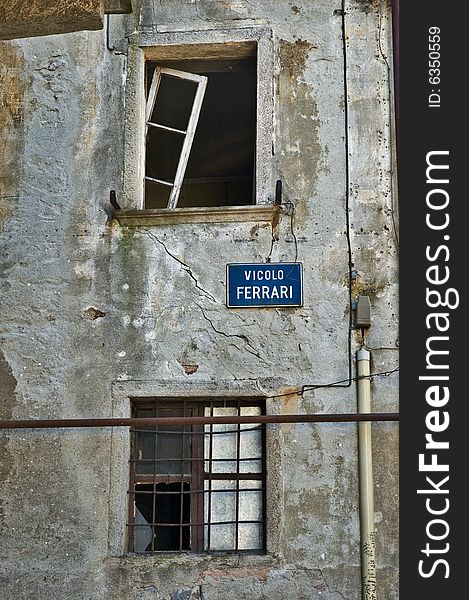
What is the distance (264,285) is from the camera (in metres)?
8.12

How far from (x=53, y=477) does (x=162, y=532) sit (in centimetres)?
95

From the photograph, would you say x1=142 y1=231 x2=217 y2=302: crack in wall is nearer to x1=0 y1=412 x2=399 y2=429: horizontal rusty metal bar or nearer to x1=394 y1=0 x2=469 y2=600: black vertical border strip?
x1=0 y1=412 x2=399 y2=429: horizontal rusty metal bar

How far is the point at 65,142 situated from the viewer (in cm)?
866

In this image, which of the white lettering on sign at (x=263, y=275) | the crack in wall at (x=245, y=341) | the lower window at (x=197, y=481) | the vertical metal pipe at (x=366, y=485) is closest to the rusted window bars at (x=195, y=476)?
the lower window at (x=197, y=481)

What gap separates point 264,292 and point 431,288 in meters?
1.71

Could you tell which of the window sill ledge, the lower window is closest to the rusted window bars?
the lower window

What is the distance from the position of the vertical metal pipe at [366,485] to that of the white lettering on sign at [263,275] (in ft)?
2.93

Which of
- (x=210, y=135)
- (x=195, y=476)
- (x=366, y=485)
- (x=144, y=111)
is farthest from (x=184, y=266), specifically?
(x=210, y=135)

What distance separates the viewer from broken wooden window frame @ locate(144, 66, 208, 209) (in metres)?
8.71

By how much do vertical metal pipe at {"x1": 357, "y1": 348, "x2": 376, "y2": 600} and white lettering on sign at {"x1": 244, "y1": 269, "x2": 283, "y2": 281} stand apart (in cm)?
89

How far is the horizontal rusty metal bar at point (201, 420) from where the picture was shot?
742 cm

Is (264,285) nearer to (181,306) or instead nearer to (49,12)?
(181,306)

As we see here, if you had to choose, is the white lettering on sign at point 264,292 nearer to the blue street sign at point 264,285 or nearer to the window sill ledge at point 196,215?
the blue street sign at point 264,285

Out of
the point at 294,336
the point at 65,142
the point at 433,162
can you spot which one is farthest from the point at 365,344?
the point at 65,142
